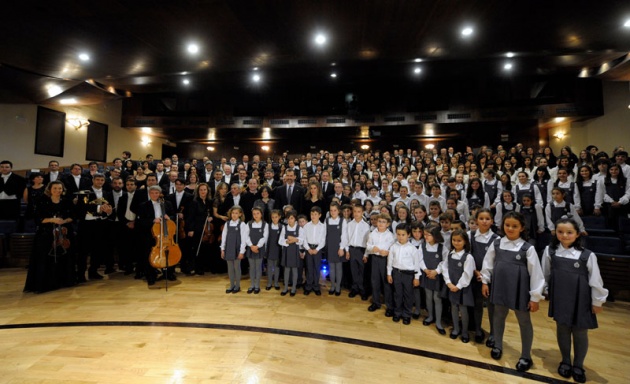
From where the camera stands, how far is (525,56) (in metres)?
7.21

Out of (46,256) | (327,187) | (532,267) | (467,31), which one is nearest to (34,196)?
(46,256)

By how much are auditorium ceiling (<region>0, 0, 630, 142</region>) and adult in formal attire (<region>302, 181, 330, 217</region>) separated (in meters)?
3.32

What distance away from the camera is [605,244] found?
399 centimetres

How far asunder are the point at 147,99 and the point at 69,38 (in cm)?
637

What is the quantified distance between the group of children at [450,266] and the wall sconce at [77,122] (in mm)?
10231

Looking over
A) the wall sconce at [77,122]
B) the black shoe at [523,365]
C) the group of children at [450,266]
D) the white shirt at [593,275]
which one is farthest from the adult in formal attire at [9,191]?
the white shirt at [593,275]

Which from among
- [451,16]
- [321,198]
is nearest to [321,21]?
[451,16]

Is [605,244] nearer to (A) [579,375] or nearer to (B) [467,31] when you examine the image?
(A) [579,375]

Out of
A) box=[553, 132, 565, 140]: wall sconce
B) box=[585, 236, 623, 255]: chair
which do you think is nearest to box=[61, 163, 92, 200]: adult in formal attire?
box=[585, 236, 623, 255]: chair

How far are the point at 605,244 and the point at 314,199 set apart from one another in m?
4.31

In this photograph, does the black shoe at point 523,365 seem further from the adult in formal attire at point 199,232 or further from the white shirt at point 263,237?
the adult in formal attire at point 199,232

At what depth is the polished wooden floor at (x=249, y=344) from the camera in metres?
2.12

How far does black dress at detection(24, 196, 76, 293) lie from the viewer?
381cm

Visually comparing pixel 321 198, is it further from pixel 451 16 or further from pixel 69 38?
pixel 69 38
